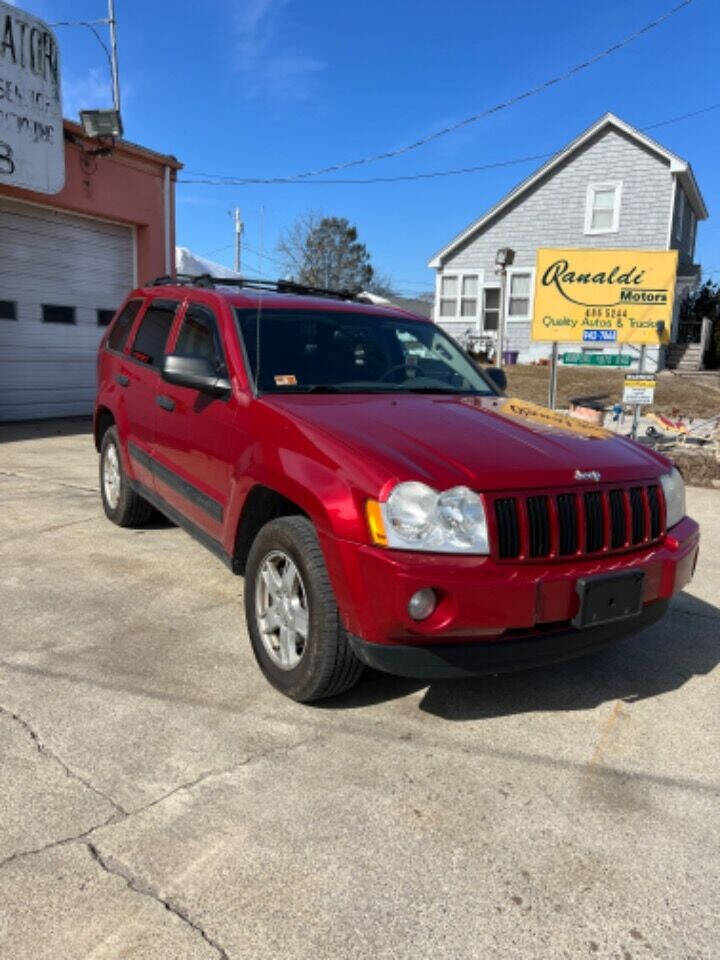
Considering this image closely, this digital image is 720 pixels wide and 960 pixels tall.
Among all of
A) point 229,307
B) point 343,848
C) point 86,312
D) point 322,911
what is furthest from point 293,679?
point 86,312

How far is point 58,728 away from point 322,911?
1.38 m

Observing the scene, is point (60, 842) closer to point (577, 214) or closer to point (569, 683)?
point (569, 683)

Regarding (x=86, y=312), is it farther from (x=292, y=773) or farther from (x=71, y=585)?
(x=292, y=773)

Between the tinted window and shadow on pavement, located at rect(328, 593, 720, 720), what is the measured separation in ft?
33.3

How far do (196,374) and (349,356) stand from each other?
870 mm

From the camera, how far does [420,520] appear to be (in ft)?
8.34

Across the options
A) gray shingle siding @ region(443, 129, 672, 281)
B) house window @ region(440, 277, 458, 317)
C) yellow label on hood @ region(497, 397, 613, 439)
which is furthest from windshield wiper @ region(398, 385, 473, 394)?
house window @ region(440, 277, 458, 317)

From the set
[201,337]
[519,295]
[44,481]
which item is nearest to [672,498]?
[201,337]

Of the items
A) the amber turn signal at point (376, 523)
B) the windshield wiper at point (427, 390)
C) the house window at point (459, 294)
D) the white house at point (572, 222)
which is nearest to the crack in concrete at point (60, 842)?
the amber turn signal at point (376, 523)

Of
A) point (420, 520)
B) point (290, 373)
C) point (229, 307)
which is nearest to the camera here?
point (420, 520)

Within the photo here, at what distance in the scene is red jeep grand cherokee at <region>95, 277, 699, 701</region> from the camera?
100 inches

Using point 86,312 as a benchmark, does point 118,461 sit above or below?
below

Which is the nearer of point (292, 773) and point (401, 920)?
point (401, 920)

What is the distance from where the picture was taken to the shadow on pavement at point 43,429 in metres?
10.1
